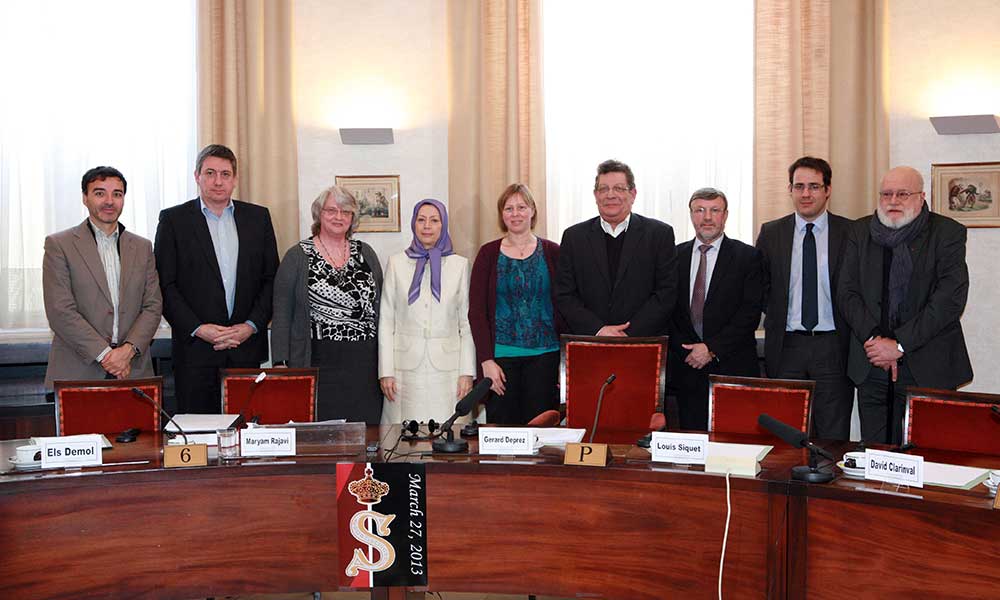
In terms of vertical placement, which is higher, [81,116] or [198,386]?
[81,116]

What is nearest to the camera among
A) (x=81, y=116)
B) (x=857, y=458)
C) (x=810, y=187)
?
(x=857, y=458)

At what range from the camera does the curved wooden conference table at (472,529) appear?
229 cm

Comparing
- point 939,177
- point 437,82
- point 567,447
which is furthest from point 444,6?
point 567,447

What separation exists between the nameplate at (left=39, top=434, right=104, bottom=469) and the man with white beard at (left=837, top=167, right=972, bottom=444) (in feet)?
10.6

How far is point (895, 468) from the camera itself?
7.56 ft

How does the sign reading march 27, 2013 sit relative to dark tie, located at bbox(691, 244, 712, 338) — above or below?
below

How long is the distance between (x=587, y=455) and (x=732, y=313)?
7.07 feet

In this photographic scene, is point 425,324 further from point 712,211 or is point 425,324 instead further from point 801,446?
point 801,446

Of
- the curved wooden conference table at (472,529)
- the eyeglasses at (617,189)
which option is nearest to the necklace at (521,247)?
the eyeglasses at (617,189)

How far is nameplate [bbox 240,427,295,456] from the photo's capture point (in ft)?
8.70

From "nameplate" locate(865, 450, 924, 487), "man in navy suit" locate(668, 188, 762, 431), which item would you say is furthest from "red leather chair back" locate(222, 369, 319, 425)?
"nameplate" locate(865, 450, 924, 487)

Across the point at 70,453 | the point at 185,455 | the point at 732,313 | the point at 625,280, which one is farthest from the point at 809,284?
the point at 70,453

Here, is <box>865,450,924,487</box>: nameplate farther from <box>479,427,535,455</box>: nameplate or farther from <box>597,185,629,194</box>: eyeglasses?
<box>597,185,629,194</box>: eyeglasses

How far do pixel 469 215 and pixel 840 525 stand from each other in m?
3.94
